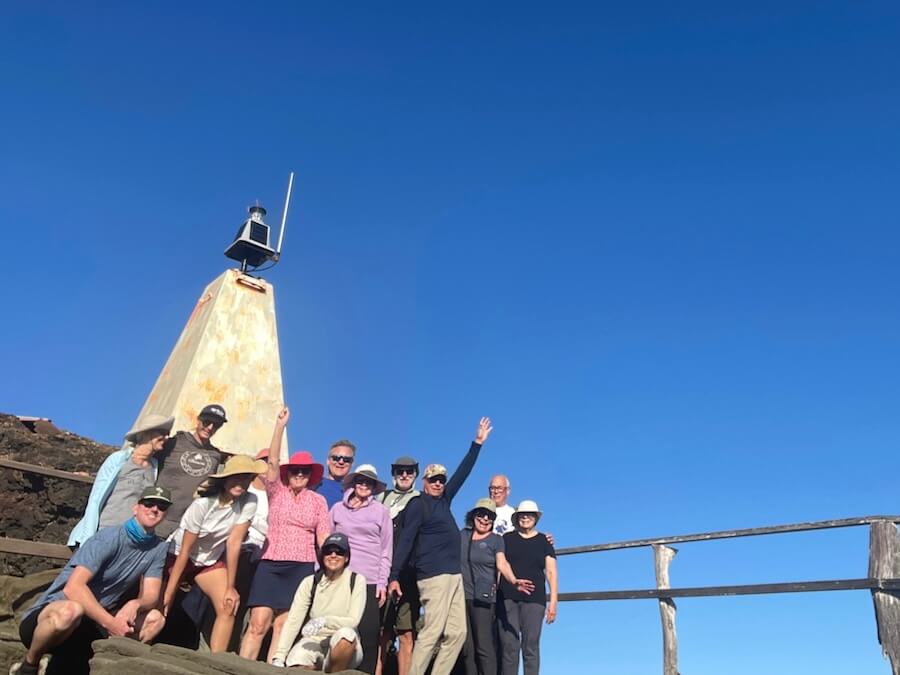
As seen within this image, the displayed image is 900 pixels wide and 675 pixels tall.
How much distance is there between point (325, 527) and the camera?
5184 mm

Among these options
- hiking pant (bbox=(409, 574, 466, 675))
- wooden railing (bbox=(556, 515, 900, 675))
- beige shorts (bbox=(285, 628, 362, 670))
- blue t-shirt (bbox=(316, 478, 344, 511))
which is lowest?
beige shorts (bbox=(285, 628, 362, 670))

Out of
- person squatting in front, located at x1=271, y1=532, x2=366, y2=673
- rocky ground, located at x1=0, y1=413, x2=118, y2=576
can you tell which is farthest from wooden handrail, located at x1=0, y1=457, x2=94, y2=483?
person squatting in front, located at x1=271, y1=532, x2=366, y2=673

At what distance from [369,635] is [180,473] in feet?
6.08

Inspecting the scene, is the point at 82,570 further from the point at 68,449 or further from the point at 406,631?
the point at 68,449

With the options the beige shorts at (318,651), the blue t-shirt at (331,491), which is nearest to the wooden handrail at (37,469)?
the blue t-shirt at (331,491)

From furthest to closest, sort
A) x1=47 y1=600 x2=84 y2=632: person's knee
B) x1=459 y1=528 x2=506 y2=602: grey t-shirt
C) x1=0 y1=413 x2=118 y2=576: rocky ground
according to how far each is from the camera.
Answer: x1=0 y1=413 x2=118 y2=576: rocky ground < x1=459 y1=528 x2=506 y2=602: grey t-shirt < x1=47 y1=600 x2=84 y2=632: person's knee

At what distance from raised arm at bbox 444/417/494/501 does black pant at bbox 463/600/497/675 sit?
2.83 feet

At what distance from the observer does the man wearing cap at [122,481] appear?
4.87m

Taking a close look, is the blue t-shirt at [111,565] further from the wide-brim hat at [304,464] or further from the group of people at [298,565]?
the wide-brim hat at [304,464]

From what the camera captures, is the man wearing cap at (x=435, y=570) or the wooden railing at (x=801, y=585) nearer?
the wooden railing at (x=801, y=585)

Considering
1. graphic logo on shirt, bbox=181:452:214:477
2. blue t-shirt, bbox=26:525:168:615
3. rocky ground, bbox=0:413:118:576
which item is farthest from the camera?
rocky ground, bbox=0:413:118:576

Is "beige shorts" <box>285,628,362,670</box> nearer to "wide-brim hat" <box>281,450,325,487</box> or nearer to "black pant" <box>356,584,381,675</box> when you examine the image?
"black pant" <box>356,584,381,675</box>

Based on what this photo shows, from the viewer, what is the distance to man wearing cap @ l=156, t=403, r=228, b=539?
5.47 metres

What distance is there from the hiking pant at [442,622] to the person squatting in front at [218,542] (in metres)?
1.27
